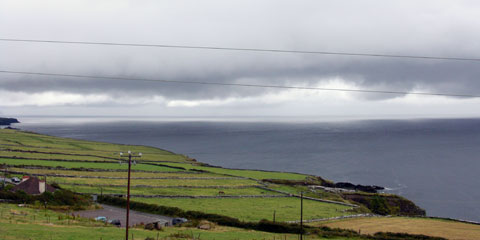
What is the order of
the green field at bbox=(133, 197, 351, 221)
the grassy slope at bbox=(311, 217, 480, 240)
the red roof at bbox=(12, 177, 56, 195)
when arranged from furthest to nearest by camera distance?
the red roof at bbox=(12, 177, 56, 195)
the green field at bbox=(133, 197, 351, 221)
the grassy slope at bbox=(311, 217, 480, 240)

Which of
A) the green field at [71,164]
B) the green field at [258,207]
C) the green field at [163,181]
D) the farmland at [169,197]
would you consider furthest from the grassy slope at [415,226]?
the green field at [71,164]

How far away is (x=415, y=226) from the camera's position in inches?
2080

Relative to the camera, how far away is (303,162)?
156 metres

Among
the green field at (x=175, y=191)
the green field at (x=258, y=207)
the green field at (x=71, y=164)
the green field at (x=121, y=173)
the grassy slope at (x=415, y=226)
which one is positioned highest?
the green field at (x=71, y=164)

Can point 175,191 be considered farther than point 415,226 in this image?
Yes

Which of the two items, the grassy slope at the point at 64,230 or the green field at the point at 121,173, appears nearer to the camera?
the grassy slope at the point at 64,230

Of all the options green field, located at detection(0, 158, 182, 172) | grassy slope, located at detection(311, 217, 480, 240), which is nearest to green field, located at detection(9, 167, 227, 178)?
green field, located at detection(0, 158, 182, 172)

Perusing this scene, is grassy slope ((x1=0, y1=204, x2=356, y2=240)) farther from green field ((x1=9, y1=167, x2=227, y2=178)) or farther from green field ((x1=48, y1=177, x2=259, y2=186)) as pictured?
green field ((x1=9, y1=167, x2=227, y2=178))

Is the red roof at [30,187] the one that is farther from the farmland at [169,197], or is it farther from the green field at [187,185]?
the green field at [187,185]

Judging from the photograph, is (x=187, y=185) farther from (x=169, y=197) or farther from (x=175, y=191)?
(x=169, y=197)

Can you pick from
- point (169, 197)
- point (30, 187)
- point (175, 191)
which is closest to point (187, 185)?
point (175, 191)

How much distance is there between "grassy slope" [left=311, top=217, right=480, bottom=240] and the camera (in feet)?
158

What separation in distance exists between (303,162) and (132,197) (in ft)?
331

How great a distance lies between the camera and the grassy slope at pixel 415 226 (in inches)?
1893
